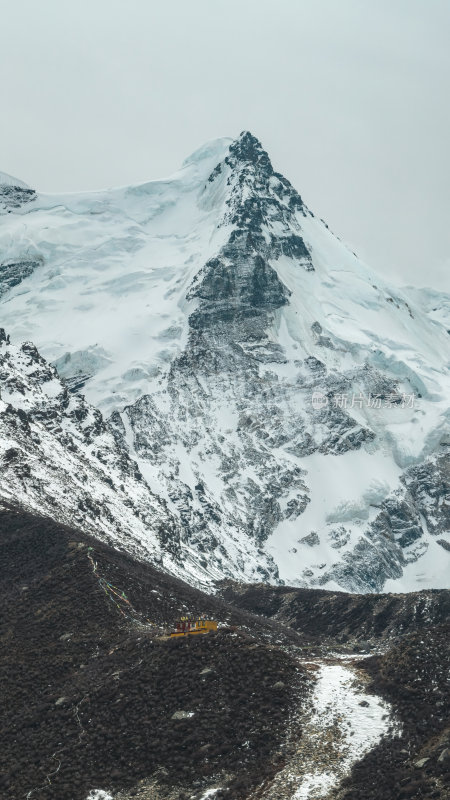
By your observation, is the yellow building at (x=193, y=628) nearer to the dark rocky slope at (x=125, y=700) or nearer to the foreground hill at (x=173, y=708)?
the foreground hill at (x=173, y=708)

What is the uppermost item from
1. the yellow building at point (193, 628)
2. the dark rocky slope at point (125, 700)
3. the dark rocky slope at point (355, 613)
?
the yellow building at point (193, 628)

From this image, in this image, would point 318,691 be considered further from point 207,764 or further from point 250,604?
point 250,604

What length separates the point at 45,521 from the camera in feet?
274

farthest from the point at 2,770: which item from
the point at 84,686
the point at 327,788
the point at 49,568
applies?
the point at 49,568

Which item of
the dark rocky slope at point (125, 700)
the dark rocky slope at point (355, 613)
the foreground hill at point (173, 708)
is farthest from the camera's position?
the dark rocky slope at point (355, 613)

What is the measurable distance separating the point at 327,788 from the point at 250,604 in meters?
105

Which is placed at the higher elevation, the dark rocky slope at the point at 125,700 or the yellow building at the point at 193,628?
the yellow building at the point at 193,628

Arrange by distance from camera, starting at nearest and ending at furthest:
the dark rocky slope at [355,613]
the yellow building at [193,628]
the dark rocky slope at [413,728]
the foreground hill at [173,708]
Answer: the dark rocky slope at [413,728], the foreground hill at [173,708], the yellow building at [193,628], the dark rocky slope at [355,613]

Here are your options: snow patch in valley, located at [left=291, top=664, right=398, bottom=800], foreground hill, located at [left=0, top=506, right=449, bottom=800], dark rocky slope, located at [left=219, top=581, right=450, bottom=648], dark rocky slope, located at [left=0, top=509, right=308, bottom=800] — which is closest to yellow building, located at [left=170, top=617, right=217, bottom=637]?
foreground hill, located at [left=0, top=506, right=449, bottom=800]

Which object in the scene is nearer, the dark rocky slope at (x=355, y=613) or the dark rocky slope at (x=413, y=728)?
the dark rocky slope at (x=413, y=728)

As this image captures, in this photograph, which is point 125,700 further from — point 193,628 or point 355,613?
point 355,613

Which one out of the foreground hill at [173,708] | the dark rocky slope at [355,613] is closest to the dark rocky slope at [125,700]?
the foreground hill at [173,708]

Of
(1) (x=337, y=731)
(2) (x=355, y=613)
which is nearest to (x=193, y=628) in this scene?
(1) (x=337, y=731)

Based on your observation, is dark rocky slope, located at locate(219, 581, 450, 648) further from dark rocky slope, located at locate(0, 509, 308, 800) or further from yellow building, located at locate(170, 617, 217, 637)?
dark rocky slope, located at locate(0, 509, 308, 800)
